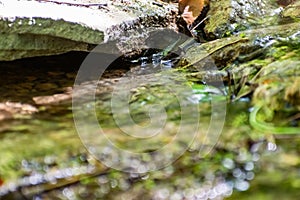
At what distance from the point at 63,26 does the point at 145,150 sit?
1.04 metres

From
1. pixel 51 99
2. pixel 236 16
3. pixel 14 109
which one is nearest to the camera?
pixel 14 109

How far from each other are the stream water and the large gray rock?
37cm

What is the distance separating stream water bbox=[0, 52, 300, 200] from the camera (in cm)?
127

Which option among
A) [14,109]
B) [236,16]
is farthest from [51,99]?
[236,16]

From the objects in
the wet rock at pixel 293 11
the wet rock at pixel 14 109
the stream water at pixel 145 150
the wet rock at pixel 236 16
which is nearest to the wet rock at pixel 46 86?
the stream water at pixel 145 150

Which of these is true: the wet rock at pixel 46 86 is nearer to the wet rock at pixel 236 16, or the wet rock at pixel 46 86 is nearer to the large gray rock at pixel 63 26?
the large gray rock at pixel 63 26

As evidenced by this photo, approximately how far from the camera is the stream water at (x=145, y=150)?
1270 millimetres

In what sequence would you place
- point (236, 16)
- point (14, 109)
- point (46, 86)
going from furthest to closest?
point (236, 16) < point (46, 86) < point (14, 109)

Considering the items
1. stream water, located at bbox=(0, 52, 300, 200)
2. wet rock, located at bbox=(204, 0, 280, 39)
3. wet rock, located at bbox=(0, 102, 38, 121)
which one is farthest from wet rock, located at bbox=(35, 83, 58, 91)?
wet rock, located at bbox=(204, 0, 280, 39)

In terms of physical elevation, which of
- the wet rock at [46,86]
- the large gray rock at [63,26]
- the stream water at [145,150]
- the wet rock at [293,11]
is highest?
the wet rock at [293,11]

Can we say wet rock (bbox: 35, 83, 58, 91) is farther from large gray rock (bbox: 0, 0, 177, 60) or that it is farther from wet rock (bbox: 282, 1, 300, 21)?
wet rock (bbox: 282, 1, 300, 21)

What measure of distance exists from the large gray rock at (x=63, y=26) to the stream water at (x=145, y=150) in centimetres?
37

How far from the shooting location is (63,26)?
87.3 inches

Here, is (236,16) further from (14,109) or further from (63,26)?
(14,109)
